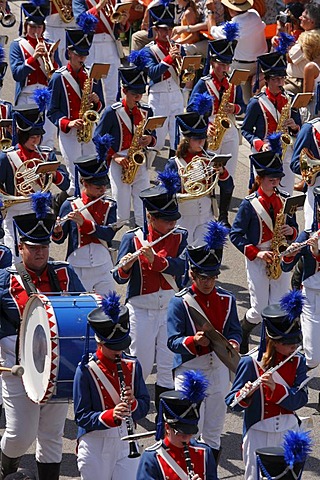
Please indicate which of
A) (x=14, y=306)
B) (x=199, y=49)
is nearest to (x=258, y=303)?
(x=14, y=306)

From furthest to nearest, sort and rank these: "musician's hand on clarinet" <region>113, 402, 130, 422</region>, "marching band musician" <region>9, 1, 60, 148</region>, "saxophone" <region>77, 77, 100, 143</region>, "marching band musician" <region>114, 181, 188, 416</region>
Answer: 1. "marching band musician" <region>9, 1, 60, 148</region>
2. "saxophone" <region>77, 77, 100, 143</region>
3. "marching band musician" <region>114, 181, 188, 416</region>
4. "musician's hand on clarinet" <region>113, 402, 130, 422</region>

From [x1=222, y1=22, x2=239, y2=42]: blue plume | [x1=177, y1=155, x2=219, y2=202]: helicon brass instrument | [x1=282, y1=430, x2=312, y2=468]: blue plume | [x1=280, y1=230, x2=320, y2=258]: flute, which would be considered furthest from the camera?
[x1=222, y1=22, x2=239, y2=42]: blue plume

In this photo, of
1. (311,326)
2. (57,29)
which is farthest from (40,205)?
(57,29)

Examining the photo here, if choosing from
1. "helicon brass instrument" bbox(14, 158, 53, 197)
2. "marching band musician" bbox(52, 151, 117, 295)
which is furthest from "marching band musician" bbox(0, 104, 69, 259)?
"marching band musician" bbox(52, 151, 117, 295)

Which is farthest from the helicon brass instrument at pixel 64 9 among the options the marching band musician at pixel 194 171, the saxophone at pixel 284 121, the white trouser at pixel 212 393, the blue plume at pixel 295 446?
A: the blue plume at pixel 295 446

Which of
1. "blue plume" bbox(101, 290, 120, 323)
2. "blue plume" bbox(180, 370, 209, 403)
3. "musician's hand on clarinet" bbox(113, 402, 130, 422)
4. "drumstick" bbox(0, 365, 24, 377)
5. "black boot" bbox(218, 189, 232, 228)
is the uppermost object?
"blue plume" bbox(101, 290, 120, 323)

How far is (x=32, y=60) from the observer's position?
53.4ft

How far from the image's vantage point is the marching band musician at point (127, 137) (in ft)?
46.8

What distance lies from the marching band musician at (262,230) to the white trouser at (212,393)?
6.33 feet

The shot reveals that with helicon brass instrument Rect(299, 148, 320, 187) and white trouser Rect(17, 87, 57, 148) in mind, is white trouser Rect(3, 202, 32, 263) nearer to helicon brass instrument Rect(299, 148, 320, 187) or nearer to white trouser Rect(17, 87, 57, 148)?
helicon brass instrument Rect(299, 148, 320, 187)

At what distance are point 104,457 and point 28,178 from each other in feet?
12.7

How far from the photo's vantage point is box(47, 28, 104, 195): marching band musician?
1508 centimetres

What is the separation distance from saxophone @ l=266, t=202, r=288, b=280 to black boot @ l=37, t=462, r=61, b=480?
9.57ft

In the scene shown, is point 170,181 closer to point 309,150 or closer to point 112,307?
point 112,307
